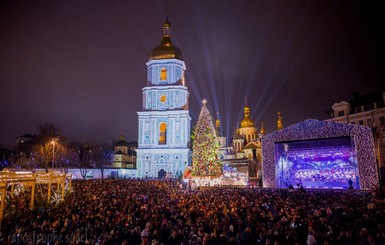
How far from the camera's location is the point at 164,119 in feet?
181

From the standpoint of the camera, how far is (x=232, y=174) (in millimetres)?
43812

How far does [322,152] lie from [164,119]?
31860 mm

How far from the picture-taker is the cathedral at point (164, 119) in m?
52.8

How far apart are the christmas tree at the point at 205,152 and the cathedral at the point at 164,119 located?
1776 cm

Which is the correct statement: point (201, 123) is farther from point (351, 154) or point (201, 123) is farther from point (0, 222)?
point (0, 222)

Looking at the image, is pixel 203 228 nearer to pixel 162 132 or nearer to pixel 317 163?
pixel 317 163

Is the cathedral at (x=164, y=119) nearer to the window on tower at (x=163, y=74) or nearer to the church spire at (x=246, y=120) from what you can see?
the window on tower at (x=163, y=74)

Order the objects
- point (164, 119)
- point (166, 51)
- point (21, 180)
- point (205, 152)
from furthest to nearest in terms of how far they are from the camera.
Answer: point (166, 51) < point (164, 119) < point (205, 152) < point (21, 180)

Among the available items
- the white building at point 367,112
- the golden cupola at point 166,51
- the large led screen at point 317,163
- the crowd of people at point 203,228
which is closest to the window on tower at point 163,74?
the golden cupola at point 166,51

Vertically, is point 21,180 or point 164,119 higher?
point 164,119

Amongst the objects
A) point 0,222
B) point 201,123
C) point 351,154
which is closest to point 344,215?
point 0,222

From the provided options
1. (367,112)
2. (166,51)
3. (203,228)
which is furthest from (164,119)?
(203,228)

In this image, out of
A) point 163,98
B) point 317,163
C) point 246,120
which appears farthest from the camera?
point 246,120

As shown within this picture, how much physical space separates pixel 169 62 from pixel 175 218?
46.5 m
